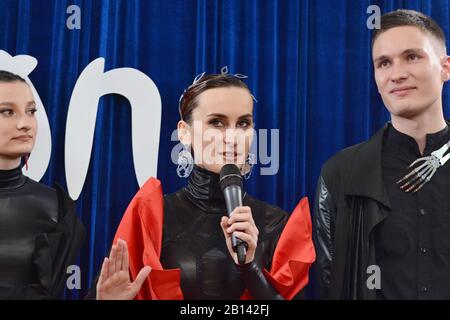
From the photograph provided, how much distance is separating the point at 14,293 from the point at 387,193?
129 cm

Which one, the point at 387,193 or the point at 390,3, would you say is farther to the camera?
the point at 390,3

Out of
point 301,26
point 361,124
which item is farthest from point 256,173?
point 301,26

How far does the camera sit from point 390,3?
2.49 meters

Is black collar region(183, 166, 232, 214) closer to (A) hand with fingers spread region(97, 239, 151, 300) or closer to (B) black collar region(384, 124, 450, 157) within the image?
(A) hand with fingers spread region(97, 239, 151, 300)

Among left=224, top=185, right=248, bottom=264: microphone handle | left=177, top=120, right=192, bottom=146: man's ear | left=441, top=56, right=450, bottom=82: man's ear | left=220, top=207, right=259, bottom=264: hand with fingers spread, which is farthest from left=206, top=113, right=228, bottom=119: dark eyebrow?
left=441, top=56, right=450, bottom=82: man's ear

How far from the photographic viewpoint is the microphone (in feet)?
4.94

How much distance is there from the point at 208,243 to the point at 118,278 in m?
0.33

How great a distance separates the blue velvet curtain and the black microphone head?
2.43ft

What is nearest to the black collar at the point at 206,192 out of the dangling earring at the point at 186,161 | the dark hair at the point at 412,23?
the dangling earring at the point at 186,161

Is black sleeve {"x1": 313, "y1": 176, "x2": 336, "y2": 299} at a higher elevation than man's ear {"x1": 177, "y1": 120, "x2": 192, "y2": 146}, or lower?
lower

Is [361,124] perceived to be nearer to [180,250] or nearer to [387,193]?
[387,193]

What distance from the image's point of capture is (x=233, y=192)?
1606mm

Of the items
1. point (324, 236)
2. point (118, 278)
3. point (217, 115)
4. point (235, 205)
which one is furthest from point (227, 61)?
point (118, 278)

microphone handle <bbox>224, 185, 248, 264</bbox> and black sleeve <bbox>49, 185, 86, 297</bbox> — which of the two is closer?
microphone handle <bbox>224, 185, 248, 264</bbox>
